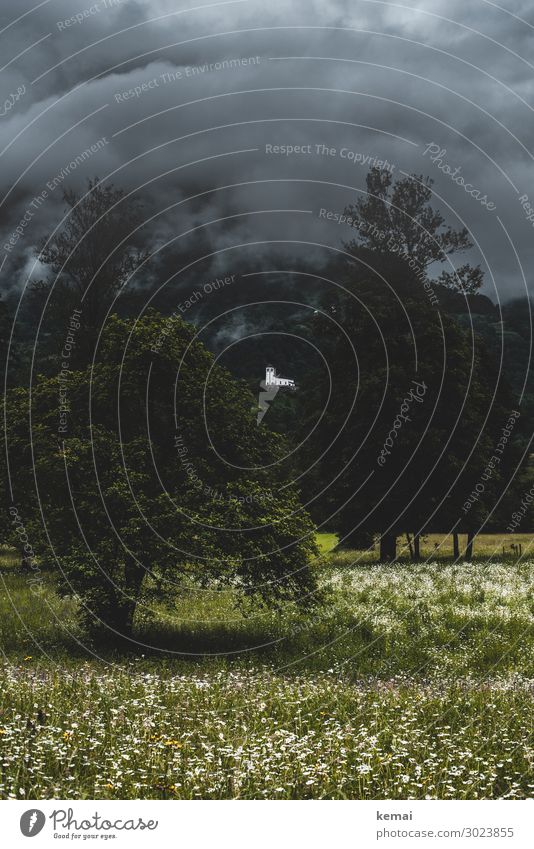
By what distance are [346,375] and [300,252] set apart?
21686mm

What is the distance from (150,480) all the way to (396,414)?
21554 mm

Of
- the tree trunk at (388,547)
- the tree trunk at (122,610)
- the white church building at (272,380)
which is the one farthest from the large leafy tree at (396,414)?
the tree trunk at (122,610)

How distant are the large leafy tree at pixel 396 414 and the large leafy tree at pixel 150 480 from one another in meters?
16.2

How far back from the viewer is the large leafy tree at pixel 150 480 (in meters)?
17.4

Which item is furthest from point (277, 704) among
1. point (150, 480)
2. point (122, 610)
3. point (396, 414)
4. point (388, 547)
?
point (388, 547)

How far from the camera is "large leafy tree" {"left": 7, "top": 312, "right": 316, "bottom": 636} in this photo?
57.0ft

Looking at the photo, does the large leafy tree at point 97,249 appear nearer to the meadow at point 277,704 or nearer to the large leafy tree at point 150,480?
the large leafy tree at point 150,480

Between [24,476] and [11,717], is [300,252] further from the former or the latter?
[11,717]

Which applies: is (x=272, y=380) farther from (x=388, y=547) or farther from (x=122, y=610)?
(x=388, y=547)

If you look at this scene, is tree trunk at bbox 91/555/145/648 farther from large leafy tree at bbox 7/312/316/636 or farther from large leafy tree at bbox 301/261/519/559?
large leafy tree at bbox 301/261/519/559

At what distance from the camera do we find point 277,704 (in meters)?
11.9

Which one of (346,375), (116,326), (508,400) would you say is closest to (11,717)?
(116,326)

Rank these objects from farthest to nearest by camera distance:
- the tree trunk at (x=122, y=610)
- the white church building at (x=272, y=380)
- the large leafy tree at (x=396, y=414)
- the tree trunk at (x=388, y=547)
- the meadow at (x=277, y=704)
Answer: the tree trunk at (x=388, y=547)
the large leafy tree at (x=396, y=414)
the white church building at (x=272, y=380)
the tree trunk at (x=122, y=610)
the meadow at (x=277, y=704)

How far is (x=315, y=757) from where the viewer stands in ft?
29.4
